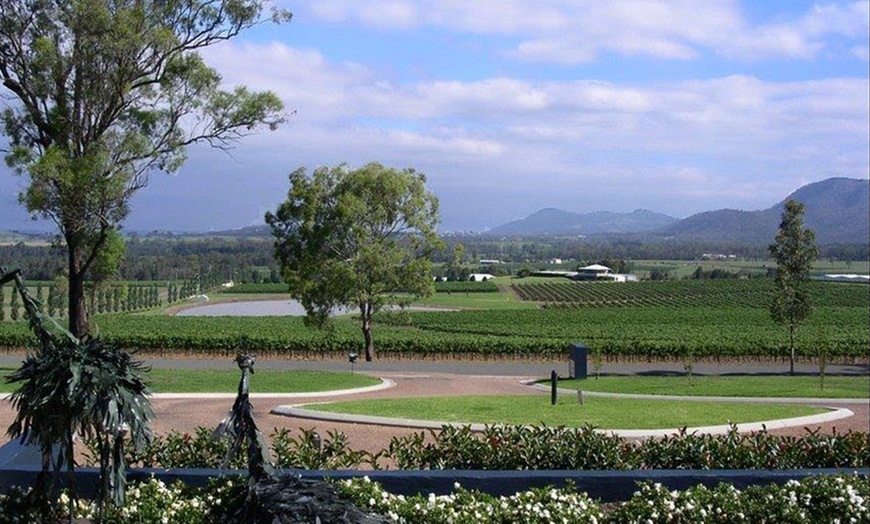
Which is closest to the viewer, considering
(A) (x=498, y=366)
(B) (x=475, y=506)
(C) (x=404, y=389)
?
(B) (x=475, y=506)

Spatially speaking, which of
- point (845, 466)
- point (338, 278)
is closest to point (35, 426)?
point (845, 466)

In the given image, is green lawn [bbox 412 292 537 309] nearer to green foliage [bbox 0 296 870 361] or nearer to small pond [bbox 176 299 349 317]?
green foliage [bbox 0 296 870 361]

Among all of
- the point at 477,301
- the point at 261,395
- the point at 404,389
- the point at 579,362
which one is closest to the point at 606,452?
the point at 261,395

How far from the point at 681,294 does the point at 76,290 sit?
9314 cm

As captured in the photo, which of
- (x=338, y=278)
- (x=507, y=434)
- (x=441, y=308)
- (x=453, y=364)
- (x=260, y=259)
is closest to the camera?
(x=507, y=434)

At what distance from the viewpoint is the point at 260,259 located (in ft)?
541

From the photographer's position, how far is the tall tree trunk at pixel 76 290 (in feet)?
68.8

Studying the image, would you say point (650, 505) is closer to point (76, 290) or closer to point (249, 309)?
point (76, 290)

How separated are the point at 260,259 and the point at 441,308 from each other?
272 feet

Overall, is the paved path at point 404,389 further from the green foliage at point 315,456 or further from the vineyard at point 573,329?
the vineyard at point 573,329

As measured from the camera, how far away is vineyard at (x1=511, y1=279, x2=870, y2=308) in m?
93.4

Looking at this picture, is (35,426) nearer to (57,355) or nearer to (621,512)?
(57,355)

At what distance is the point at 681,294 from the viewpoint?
106 metres

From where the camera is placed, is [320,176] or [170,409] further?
[320,176]
